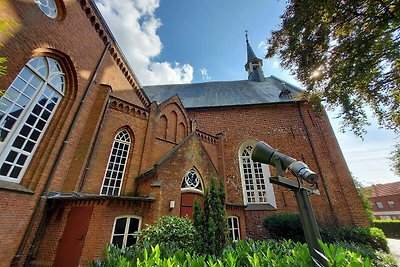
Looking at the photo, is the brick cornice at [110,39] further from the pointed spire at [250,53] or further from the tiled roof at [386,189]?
the tiled roof at [386,189]

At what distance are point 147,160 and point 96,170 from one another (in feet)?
8.55

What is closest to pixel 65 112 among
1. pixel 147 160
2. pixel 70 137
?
pixel 70 137

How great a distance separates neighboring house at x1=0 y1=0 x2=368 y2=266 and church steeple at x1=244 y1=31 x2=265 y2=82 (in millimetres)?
8504

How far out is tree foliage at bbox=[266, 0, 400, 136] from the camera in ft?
21.9

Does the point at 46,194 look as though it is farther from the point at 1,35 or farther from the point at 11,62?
the point at 1,35

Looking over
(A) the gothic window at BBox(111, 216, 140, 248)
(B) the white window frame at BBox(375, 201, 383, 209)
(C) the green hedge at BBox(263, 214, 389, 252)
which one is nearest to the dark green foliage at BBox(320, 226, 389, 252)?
(C) the green hedge at BBox(263, 214, 389, 252)

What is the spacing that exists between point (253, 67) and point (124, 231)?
23.8 meters

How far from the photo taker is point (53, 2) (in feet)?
26.0

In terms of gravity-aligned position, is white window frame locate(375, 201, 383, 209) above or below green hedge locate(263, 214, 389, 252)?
above

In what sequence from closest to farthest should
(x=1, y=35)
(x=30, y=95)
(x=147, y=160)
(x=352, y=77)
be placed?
1. (x=1, y=35)
2. (x=30, y=95)
3. (x=352, y=77)
4. (x=147, y=160)

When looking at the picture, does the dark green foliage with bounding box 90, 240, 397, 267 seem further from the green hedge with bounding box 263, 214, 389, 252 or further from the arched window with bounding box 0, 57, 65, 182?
the green hedge with bounding box 263, 214, 389, 252

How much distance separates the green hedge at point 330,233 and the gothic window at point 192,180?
5.18 metres

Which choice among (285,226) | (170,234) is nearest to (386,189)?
(285,226)

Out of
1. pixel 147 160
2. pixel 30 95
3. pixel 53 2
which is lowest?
pixel 147 160
